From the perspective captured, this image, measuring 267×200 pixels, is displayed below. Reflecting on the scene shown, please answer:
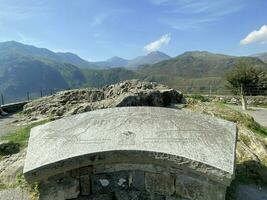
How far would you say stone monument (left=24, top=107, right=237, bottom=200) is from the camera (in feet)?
12.9

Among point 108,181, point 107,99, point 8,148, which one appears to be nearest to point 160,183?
point 108,181

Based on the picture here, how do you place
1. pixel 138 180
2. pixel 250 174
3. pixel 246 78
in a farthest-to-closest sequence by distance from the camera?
1. pixel 246 78
2. pixel 250 174
3. pixel 138 180

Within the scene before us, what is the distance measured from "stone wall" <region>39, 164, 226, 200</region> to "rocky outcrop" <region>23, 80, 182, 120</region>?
4.81 m

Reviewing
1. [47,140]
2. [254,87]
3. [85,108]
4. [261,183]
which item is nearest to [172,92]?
[85,108]

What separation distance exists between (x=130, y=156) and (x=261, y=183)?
8.23 feet

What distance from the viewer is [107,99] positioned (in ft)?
35.4

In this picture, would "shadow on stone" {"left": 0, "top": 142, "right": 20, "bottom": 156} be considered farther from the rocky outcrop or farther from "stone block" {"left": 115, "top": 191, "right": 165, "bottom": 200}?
"stone block" {"left": 115, "top": 191, "right": 165, "bottom": 200}

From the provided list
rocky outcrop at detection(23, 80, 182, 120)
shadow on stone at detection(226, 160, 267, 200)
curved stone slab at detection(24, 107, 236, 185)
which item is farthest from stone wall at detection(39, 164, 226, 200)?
rocky outcrop at detection(23, 80, 182, 120)

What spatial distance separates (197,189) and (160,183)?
45 centimetres

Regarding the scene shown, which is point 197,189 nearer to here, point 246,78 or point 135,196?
point 135,196

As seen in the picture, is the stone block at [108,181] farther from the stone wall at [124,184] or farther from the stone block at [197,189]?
the stone block at [197,189]

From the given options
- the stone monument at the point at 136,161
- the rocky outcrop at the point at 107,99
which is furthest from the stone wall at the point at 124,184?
the rocky outcrop at the point at 107,99

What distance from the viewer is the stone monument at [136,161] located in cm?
392

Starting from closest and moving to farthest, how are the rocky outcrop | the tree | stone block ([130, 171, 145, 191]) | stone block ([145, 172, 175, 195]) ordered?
stone block ([145, 172, 175, 195]) → stone block ([130, 171, 145, 191]) → the rocky outcrop → the tree
